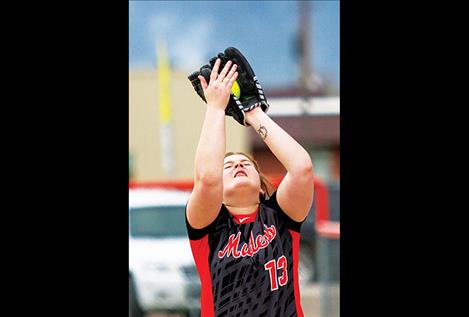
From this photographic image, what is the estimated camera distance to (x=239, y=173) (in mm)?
2566

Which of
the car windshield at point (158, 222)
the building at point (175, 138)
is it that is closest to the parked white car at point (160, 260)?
the car windshield at point (158, 222)

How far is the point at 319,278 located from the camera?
5.56m

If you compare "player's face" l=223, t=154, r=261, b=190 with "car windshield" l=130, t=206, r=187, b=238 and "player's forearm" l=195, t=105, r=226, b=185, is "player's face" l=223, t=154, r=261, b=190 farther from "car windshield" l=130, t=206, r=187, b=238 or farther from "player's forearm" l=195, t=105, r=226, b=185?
"car windshield" l=130, t=206, r=187, b=238

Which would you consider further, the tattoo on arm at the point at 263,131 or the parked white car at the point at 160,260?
the parked white car at the point at 160,260

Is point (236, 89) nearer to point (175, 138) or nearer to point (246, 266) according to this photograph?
point (246, 266)

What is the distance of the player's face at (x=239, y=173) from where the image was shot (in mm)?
2551

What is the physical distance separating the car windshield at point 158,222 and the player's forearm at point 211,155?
4.17 metres

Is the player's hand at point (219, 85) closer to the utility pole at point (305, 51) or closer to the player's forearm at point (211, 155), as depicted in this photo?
the player's forearm at point (211, 155)

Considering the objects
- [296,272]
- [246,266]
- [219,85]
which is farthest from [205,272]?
[219,85]
